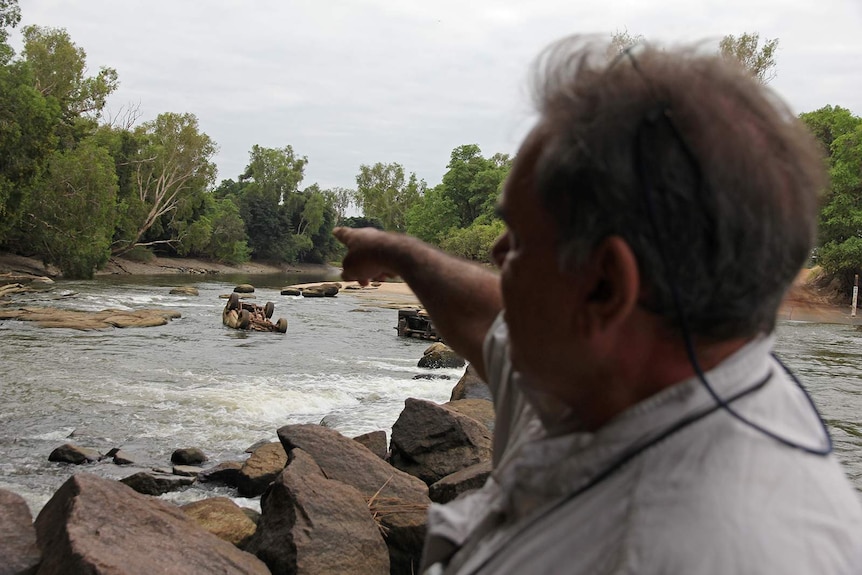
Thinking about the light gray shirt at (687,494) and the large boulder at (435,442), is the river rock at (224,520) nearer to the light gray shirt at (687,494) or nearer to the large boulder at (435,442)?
the large boulder at (435,442)

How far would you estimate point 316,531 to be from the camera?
4355 millimetres

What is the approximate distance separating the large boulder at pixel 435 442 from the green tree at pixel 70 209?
104 ft

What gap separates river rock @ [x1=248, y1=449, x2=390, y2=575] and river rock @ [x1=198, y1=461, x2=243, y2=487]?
2.31m

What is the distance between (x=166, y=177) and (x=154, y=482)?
52.4 metres

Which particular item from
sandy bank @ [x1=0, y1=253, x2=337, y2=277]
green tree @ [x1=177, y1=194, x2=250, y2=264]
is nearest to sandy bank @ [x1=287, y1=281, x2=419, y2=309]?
sandy bank @ [x1=0, y1=253, x2=337, y2=277]

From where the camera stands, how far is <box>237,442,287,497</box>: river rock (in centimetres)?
661

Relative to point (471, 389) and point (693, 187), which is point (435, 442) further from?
point (693, 187)

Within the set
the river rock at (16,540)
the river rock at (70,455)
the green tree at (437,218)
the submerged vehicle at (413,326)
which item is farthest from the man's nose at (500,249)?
the green tree at (437,218)

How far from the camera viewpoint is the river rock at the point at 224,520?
4.98m

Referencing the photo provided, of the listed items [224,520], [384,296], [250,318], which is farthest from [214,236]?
[224,520]

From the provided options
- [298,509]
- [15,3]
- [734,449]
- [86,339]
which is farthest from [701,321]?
[15,3]

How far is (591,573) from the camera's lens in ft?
2.74

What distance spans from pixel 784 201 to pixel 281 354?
647 inches

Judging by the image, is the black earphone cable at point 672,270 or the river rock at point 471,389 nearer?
the black earphone cable at point 672,270
